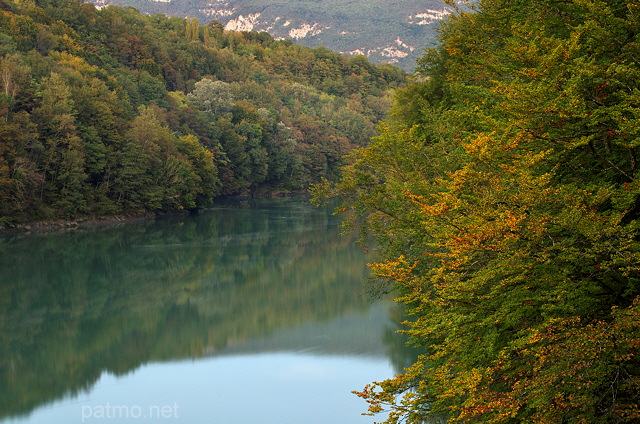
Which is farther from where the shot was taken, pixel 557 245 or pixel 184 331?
pixel 184 331

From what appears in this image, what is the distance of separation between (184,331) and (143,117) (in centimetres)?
3744

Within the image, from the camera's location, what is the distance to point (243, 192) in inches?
3260

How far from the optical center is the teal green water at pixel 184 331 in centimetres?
1805

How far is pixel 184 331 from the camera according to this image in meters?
25.4

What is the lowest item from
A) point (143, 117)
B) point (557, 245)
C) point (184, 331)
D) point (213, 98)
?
point (184, 331)

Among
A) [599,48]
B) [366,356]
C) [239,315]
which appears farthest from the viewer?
[239,315]

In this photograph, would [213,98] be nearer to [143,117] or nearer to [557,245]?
[143,117]

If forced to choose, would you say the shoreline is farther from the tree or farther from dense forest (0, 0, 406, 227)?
the tree

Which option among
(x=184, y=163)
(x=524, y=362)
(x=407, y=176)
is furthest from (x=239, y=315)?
(x=184, y=163)

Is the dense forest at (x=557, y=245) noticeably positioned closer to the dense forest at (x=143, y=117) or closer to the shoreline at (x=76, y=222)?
the dense forest at (x=143, y=117)

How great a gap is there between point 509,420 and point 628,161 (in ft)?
11.7

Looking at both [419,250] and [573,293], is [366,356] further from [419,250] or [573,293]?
[573,293]

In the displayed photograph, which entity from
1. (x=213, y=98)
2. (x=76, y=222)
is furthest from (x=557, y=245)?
(x=213, y=98)

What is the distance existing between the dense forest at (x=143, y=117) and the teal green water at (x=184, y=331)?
6138 millimetres
